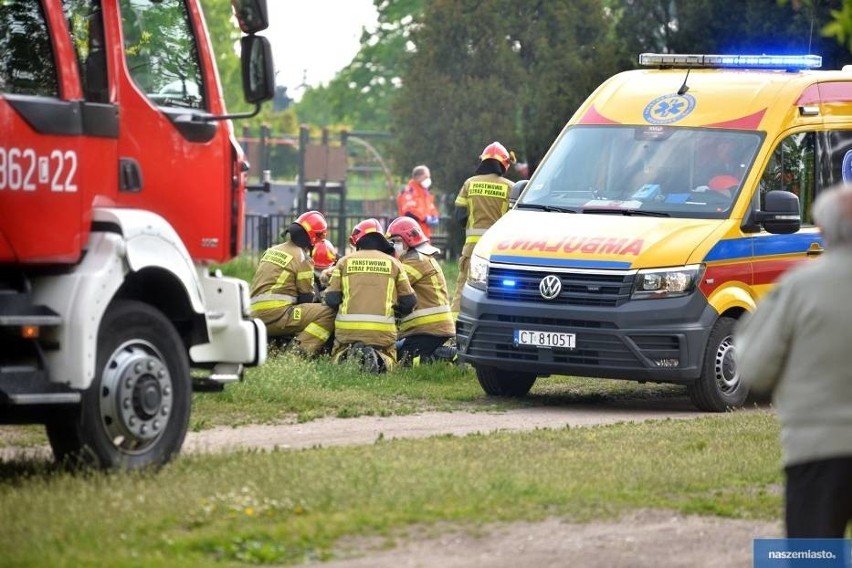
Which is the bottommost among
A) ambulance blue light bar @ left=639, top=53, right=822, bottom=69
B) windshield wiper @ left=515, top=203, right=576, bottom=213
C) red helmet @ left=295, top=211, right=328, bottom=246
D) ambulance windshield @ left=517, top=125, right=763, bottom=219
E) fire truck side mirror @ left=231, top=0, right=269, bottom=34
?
red helmet @ left=295, top=211, right=328, bottom=246

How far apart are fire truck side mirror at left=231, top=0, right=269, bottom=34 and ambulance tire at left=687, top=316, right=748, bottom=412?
196 inches

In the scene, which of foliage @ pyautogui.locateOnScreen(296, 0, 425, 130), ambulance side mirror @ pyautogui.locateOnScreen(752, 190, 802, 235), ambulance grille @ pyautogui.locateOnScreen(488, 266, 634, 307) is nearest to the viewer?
ambulance grille @ pyautogui.locateOnScreen(488, 266, 634, 307)

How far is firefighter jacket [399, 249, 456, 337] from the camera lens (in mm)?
16547

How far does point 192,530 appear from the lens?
8195 mm

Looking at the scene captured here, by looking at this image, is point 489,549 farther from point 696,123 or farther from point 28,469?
point 696,123

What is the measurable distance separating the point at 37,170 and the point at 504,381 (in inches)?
252

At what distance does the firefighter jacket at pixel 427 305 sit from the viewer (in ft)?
54.3

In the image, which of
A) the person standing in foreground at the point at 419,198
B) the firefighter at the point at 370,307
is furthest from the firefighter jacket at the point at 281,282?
the person standing in foreground at the point at 419,198

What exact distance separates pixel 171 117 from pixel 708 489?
137 inches

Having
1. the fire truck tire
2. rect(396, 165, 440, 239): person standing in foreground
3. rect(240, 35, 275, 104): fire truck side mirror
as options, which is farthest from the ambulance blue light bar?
rect(396, 165, 440, 239): person standing in foreground

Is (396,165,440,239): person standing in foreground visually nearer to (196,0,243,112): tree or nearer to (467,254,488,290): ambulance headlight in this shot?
(467,254,488,290): ambulance headlight

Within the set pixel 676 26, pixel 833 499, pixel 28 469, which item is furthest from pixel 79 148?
pixel 676 26

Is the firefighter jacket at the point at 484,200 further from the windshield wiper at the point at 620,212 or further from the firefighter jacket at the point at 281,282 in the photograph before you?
the windshield wiper at the point at 620,212

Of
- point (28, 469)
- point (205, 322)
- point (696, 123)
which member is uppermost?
point (696, 123)
